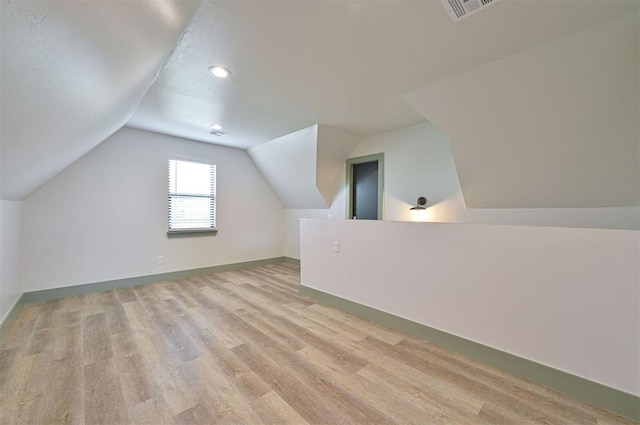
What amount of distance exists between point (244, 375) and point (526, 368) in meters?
2.05

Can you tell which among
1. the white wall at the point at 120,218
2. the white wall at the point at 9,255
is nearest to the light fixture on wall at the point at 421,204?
the white wall at the point at 120,218

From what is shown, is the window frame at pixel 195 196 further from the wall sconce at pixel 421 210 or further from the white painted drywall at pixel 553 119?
the white painted drywall at pixel 553 119

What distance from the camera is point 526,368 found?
72.2 inches

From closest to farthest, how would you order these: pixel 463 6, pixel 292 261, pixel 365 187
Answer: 1. pixel 463 6
2. pixel 365 187
3. pixel 292 261

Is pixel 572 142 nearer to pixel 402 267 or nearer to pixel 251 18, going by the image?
pixel 402 267

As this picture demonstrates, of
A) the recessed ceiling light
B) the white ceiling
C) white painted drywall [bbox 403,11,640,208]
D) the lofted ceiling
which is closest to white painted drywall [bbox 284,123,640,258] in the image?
white painted drywall [bbox 403,11,640,208]

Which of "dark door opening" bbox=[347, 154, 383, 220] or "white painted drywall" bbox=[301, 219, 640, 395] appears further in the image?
"dark door opening" bbox=[347, 154, 383, 220]

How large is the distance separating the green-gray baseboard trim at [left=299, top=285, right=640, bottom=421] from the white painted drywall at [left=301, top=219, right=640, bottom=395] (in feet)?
0.15

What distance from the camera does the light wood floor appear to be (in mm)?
1493

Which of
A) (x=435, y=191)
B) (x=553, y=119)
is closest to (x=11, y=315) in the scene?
(x=435, y=191)

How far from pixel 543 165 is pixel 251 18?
9.56 ft

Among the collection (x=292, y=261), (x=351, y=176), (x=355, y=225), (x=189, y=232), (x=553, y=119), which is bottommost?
(x=292, y=261)

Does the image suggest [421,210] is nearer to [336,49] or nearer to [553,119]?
[553,119]

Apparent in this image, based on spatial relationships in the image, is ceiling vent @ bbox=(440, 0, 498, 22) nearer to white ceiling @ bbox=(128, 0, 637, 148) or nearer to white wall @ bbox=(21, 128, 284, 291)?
white ceiling @ bbox=(128, 0, 637, 148)
